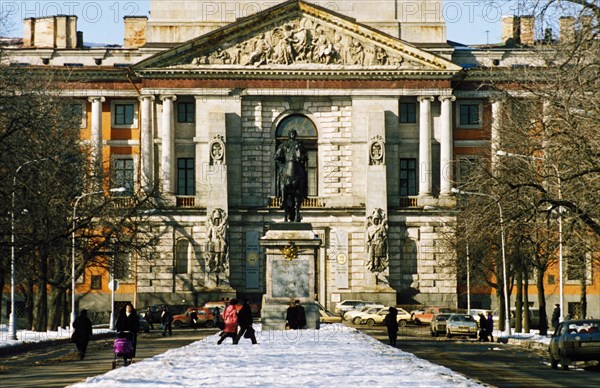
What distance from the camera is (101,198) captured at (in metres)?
108

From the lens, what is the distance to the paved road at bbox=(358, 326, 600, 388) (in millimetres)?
44250

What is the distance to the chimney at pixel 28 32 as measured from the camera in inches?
5335

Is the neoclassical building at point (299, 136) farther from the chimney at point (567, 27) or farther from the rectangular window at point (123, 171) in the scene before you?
the chimney at point (567, 27)

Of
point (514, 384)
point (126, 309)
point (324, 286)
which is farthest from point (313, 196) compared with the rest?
point (514, 384)

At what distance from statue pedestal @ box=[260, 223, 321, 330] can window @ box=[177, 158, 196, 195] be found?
183ft

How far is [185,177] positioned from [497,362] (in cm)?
7319

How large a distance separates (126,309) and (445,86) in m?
78.4

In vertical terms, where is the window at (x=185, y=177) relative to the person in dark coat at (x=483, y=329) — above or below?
above

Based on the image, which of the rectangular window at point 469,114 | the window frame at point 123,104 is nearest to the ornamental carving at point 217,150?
the window frame at point 123,104

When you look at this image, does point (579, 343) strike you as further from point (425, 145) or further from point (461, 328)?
point (425, 145)

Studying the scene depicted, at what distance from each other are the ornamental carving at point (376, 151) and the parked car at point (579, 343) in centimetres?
7244

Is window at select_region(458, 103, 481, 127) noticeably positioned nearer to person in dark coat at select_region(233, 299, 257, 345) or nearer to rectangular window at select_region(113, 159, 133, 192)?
rectangular window at select_region(113, 159, 133, 192)

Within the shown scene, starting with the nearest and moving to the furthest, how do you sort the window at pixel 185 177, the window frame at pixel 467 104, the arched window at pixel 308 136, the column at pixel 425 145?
the column at pixel 425 145, the arched window at pixel 308 136, the window at pixel 185 177, the window frame at pixel 467 104

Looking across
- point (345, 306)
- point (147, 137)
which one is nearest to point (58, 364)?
point (345, 306)
